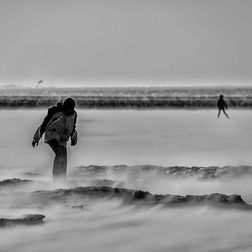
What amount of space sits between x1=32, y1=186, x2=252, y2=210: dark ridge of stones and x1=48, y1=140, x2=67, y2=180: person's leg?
143cm

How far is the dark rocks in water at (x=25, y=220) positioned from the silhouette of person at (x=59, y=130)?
2.70 m

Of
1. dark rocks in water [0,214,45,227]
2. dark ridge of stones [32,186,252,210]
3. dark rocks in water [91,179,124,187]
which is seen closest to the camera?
dark rocks in water [0,214,45,227]

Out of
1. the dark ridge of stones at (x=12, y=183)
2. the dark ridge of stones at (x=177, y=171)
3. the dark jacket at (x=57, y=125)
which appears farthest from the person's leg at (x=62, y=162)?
the dark ridge of stones at (x=177, y=171)

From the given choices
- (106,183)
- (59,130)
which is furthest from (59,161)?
(106,183)

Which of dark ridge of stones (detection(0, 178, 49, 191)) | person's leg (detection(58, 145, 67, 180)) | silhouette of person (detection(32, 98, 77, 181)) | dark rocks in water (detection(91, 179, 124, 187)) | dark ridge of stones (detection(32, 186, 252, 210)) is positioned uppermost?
silhouette of person (detection(32, 98, 77, 181))

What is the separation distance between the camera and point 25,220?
24.4ft

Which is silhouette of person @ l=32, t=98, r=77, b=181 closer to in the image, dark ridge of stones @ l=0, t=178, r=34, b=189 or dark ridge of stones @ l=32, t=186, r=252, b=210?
dark ridge of stones @ l=0, t=178, r=34, b=189

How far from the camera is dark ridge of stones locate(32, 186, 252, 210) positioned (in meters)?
8.56

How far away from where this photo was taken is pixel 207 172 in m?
11.7

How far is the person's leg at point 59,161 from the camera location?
34.9 ft

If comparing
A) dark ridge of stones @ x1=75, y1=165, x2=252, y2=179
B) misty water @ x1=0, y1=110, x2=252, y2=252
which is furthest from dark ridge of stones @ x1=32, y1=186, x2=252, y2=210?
dark ridge of stones @ x1=75, y1=165, x2=252, y2=179

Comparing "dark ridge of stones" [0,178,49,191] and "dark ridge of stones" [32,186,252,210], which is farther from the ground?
"dark ridge of stones" [32,186,252,210]

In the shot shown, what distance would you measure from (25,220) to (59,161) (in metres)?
3.23

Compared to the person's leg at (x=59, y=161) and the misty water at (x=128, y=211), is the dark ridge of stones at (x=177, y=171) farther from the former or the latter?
the person's leg at (x=59, y=161)
